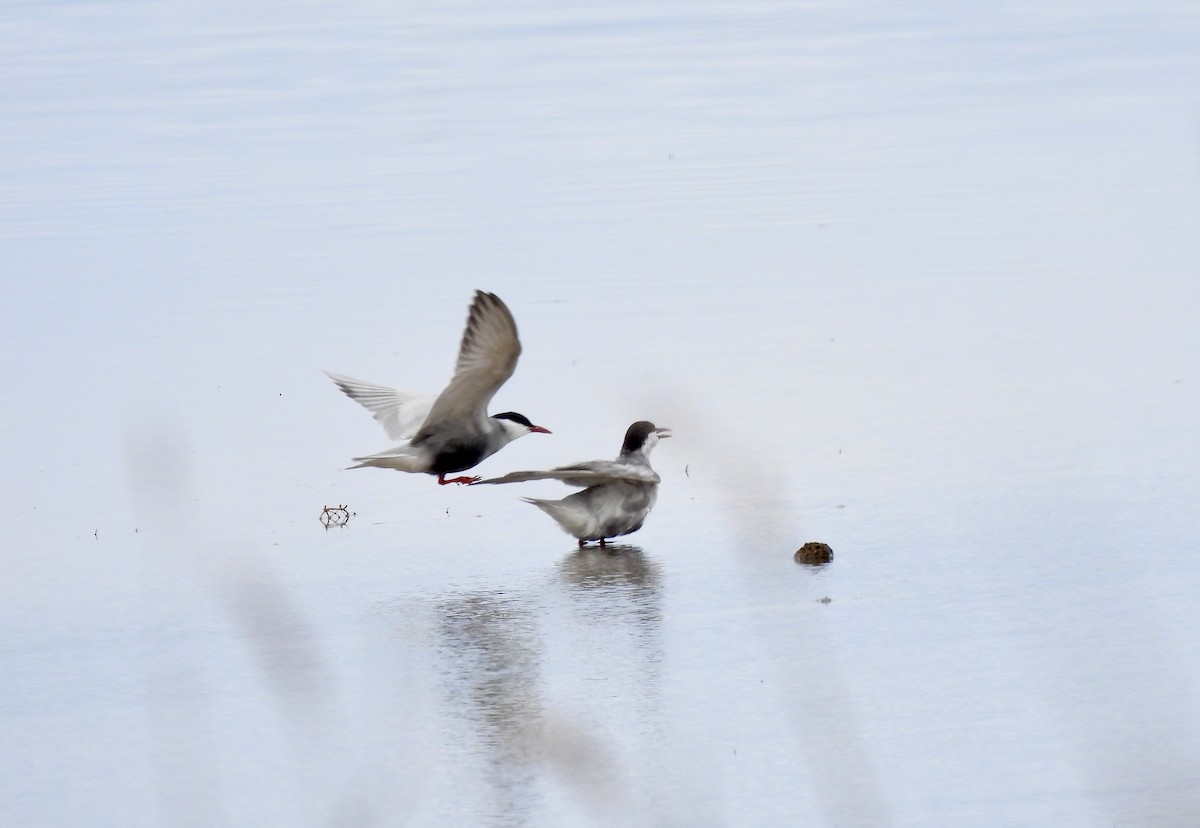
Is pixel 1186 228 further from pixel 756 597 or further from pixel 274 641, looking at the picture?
pixel 274 641

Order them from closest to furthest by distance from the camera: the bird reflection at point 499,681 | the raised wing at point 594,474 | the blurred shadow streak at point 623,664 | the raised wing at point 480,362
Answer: the blurred shadow streak at point 623,664, the bird reflection at point 499,681, the raised wing at point 594,474, the raised wing at point 480,362

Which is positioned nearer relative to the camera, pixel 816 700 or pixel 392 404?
pixel 816 700

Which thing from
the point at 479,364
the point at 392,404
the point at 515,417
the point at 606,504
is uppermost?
the point at 479,364

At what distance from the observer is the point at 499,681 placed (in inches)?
201

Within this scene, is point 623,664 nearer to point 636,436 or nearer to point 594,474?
point 594,474

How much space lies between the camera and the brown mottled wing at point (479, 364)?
6926mm

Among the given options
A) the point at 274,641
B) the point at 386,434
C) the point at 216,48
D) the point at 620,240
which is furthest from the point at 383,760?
the point at 216,48

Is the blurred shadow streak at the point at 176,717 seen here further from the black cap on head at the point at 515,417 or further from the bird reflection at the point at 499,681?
the black cap on head at the point at 515,417

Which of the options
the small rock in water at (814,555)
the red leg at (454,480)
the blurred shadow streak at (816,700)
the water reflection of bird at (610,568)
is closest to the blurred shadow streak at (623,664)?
the water reflection of bird at (610,568)

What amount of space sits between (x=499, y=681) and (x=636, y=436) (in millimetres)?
1757

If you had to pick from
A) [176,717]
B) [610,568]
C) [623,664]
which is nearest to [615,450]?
[610,568]

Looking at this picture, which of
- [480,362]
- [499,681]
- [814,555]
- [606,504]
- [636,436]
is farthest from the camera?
[480,362]

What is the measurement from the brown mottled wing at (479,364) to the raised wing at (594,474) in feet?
1.96

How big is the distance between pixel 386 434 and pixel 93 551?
1440 millimetres
